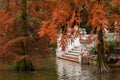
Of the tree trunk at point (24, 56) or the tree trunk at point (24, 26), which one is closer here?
the tree trunk at point (24, 56)

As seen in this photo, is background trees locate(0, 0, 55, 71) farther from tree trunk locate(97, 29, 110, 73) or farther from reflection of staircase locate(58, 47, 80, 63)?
reflection of staircase locate(58, 47, 80, 63)

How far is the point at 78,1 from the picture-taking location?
2278 cm

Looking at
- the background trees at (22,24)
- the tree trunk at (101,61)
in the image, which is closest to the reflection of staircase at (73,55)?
the background trees at (22,24)

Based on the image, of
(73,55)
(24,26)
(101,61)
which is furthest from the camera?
(73,55)

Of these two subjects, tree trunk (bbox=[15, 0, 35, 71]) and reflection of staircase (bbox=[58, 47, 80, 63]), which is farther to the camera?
reflection of staircase (bbox=[58, 47, 80, 63])

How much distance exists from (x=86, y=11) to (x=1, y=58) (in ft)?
23.6

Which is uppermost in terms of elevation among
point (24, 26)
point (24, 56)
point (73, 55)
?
point (24, 26)

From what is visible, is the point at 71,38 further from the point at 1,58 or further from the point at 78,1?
the point at 1,58

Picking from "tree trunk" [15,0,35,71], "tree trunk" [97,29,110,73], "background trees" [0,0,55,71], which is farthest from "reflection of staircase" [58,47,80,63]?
"tree trunk" [97,29,110,73]

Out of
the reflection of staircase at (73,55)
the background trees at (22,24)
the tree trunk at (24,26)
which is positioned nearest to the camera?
the background trees at (22,24)

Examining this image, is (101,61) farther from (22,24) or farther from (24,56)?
(22,24)

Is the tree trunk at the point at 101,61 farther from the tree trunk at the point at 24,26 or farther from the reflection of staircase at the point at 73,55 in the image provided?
the reflection of staircase at the point at 73,55

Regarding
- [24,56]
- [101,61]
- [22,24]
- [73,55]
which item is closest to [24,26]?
[22,24]

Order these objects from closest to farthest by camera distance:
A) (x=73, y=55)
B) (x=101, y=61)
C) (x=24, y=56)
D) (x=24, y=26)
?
1. (x=101, y=61)
2. (x=24, y=56)
3. (x=24, y=26)
4. (x=73, y=55)
